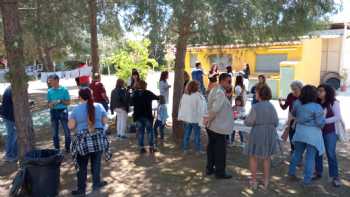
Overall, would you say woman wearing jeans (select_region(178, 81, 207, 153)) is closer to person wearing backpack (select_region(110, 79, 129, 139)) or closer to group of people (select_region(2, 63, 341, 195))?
group of people (select_region(2, 63, 341, 195))

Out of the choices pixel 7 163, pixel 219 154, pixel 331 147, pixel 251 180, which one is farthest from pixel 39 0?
pixel 331 147

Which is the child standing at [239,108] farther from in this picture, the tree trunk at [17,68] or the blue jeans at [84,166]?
the tree trunk at [17,68]

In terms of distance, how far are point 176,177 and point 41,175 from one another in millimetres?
2077

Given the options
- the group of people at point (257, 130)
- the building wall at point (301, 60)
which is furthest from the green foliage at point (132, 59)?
the group of people at point (257, 130)

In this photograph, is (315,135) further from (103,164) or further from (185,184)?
(103,164)

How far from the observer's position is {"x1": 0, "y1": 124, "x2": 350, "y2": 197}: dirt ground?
558 centimetres

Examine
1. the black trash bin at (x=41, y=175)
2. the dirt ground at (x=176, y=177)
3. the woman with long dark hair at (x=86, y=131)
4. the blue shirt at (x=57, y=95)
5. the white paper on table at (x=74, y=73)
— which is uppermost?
the white paper on table at (x=74, y=73)

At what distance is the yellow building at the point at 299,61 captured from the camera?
17562 millimetres

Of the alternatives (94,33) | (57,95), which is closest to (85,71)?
(94,33)

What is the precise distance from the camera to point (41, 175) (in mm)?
5309

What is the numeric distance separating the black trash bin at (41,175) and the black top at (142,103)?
7.62 feet

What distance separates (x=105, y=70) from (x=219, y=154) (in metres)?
39.1

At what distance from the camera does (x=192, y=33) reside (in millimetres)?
7211

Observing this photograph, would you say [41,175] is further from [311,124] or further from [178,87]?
[178,87]
